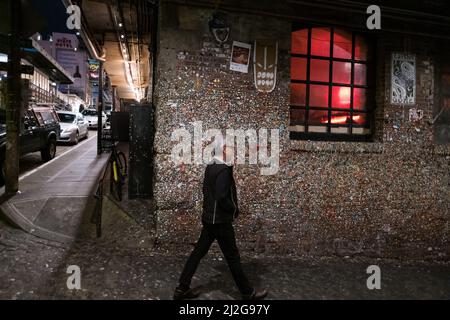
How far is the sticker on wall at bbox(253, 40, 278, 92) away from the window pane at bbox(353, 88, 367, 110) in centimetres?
176

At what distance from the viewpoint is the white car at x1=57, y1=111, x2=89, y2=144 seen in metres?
17.5

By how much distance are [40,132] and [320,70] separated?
387 inches

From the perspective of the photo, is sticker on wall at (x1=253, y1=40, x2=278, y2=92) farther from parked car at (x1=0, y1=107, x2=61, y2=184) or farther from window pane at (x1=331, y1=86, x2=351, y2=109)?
parked car at (x1=0, y1=107, x2=61, y2=184)

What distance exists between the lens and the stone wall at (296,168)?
18.2ft

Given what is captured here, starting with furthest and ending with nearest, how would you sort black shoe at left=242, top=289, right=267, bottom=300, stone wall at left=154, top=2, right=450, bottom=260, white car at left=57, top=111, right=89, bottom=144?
1. white car at left=57, top=111, right=89, bottom=144
2. stone wall at left=154, top=2, right=450, bottom=260
3. black shoe at left=242, top=289, right=267, bottom=300

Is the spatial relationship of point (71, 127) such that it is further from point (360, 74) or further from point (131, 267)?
point (360, 74)

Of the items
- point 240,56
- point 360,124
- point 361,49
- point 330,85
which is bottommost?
point 360,124

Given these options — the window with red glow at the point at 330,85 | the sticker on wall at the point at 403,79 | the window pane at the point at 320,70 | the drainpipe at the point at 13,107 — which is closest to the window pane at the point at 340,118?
the window with red glow at the point at 330,85

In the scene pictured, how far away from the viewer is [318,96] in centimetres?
641

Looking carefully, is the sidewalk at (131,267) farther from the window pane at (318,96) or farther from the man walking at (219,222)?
the window pane at (318,96)

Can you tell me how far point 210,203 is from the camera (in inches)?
157

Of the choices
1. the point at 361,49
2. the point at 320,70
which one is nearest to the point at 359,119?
the point at 320,70

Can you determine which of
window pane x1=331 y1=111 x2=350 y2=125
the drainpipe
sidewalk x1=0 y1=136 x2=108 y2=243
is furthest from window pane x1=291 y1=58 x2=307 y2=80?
the drainpipe
